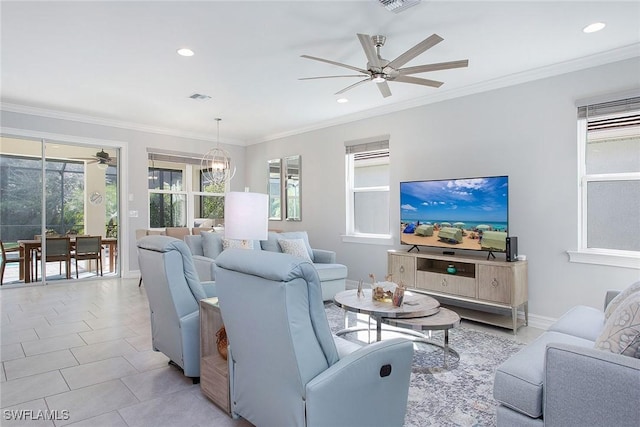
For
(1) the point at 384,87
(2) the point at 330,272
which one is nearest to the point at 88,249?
(2) the point at 330,272

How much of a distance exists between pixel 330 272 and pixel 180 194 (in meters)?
3.98

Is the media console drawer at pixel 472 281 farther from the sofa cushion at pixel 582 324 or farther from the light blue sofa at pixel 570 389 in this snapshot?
the light blue sofa at pixel 570 389

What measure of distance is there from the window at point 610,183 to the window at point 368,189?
236cm

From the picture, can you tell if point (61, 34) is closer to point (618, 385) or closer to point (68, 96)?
point (68, 96)

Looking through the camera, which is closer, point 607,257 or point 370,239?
point 607,257

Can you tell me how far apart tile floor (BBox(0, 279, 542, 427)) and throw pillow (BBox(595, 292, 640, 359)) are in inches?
69.8

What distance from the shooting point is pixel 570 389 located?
1456 mm

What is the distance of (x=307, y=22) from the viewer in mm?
2938

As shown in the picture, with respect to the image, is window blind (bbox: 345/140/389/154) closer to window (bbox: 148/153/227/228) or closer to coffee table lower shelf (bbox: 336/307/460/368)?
coffee table lower shelf (bbox: 336/307/460/368)

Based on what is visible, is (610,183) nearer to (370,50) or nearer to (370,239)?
(370,50)

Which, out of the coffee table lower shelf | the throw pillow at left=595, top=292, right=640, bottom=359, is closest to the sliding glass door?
the coffee table lower shelf

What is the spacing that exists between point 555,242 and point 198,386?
11.6 feet

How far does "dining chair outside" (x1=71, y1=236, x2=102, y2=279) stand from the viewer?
20.3ft

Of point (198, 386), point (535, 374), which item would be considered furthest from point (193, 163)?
point (535, 374)
